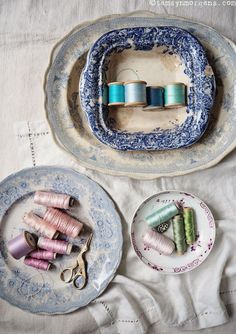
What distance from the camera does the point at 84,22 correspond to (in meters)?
1.05

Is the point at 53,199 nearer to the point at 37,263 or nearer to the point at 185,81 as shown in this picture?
the point at 37,263

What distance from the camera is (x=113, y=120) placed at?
3.53 ft

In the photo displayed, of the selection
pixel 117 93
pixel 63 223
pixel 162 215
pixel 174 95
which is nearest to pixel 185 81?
pixel 174 95

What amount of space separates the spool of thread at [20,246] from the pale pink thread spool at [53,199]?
8 cm

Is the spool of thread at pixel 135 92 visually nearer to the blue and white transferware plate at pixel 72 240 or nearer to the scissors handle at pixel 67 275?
the blue and white transferware plate at pixel 72 240

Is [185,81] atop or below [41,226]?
atop

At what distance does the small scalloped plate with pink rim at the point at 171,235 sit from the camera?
1.06 metres

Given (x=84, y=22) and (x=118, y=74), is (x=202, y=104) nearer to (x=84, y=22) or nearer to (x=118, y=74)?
(x=118, y=74)

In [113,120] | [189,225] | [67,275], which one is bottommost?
[67,275]

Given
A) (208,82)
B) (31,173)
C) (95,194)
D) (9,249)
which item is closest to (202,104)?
(208,82)

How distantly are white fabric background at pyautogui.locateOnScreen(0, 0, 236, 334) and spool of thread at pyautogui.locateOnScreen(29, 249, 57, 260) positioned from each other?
134mm

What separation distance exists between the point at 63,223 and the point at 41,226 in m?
0.05

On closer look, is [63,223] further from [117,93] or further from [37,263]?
[117,93]

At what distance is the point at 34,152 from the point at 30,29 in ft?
0.95
